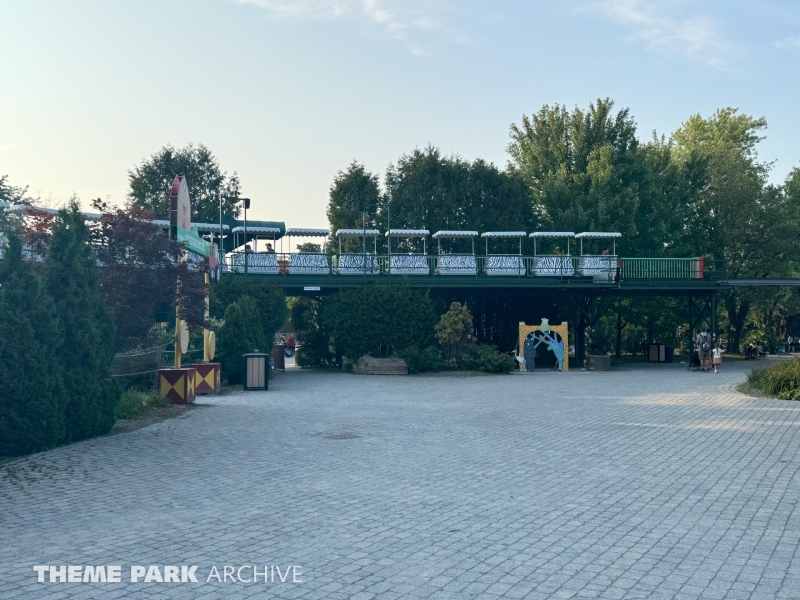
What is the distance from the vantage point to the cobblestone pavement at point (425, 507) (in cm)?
574

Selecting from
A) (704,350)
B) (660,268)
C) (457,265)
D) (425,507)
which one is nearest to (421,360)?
(457,265)

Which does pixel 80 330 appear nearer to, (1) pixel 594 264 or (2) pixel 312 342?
(2) pixel 312 342

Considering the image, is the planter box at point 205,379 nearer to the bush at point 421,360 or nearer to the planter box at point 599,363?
the bush at point 421,360

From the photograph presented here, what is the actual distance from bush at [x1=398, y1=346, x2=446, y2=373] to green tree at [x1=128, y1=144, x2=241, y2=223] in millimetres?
28922

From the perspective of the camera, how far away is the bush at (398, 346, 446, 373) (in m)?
30.7

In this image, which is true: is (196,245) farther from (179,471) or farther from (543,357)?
(543,357)

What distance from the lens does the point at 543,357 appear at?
4216 centimetres

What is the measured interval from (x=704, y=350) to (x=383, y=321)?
13349 millimetres

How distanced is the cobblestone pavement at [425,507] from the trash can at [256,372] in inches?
298

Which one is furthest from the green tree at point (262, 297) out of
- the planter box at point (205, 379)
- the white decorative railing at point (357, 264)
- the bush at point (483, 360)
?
the bush at point (483, 360)

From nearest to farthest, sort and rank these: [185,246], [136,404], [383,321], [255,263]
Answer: [136,404], [185,246], [383,321], [255,263]

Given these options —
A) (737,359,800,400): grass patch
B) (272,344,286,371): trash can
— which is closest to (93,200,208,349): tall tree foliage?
(737,359,800,400): grass patch

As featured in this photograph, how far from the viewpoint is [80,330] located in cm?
1242

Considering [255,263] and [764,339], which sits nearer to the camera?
[255,263]
